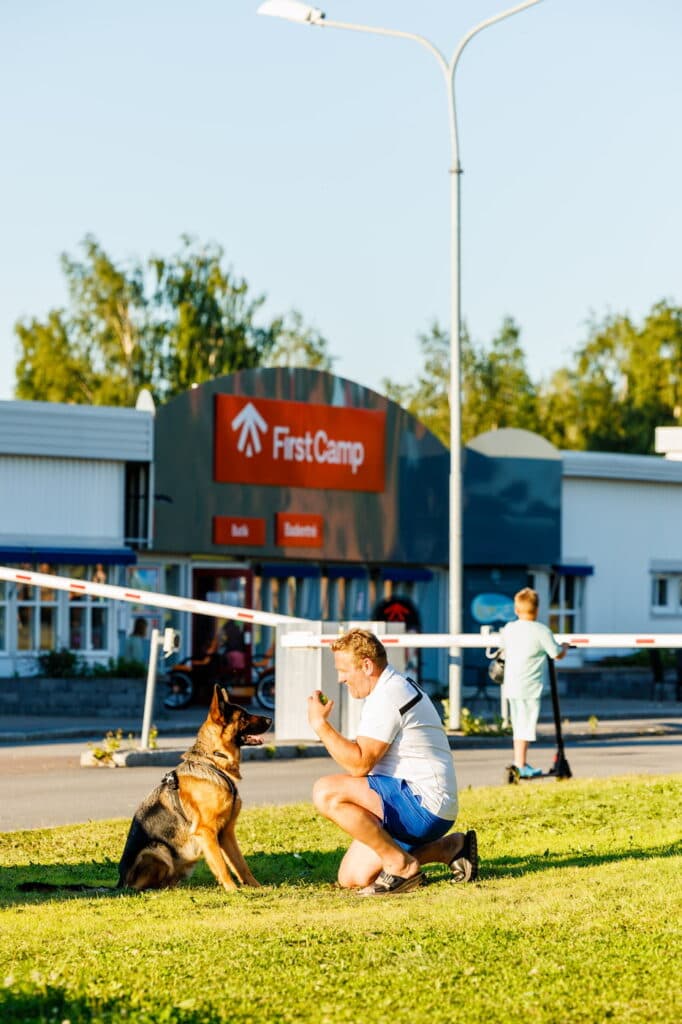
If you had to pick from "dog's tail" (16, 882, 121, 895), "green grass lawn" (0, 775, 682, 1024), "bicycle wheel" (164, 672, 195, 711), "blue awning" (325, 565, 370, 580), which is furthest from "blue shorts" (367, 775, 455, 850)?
"blue awning" (325, 565, 370, 580)

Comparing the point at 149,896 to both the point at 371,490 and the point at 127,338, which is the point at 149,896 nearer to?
the point at 371,490

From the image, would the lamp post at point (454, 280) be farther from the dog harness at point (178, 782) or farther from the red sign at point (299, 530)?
the dog harness at point (178, 782)

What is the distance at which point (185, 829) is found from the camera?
364 inches

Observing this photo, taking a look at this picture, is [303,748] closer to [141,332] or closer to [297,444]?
[297,444]

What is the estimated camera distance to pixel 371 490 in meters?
35.8

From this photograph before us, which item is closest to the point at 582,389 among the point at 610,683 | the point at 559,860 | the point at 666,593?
the point at 666,593

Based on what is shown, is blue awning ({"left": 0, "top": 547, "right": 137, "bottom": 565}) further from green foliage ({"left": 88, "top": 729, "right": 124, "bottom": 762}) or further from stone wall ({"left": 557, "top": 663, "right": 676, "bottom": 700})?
green foliage ({"left": 88, "top": 729, "right": 124, "bottom": 762})

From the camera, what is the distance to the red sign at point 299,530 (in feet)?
112

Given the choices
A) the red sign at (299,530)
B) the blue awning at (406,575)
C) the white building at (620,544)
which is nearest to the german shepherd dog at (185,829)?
the red sign at (299,530)

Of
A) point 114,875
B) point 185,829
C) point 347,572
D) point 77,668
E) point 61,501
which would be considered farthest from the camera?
point 347,572

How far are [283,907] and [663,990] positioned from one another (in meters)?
2.82

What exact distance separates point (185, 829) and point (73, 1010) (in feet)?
11.4

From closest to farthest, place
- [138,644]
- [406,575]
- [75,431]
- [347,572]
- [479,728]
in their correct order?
[479,728]
[75,431]
[138,644]
[347,572]
[406,575]

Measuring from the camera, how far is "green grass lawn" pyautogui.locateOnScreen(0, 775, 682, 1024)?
5.81m
